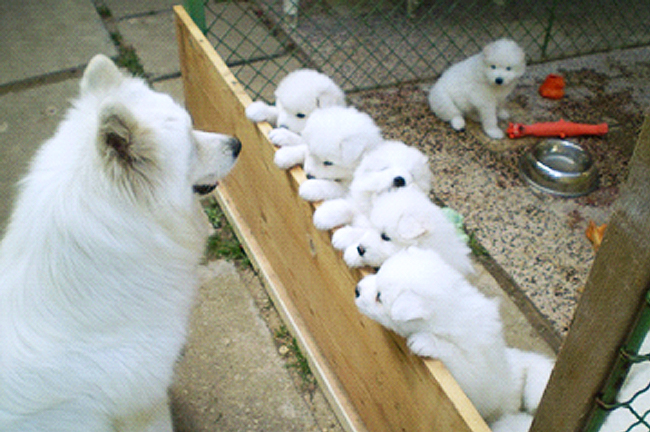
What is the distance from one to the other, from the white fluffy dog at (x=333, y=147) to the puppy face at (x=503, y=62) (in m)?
1.68

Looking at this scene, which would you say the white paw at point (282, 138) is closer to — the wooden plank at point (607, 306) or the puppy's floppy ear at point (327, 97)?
the puppy's floppy ear at point (327, 97)

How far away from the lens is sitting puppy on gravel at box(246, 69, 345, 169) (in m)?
2.53

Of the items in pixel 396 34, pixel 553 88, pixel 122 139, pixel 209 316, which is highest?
pixel 122 139

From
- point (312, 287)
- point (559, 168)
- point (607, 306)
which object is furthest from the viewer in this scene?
point (559, 168)

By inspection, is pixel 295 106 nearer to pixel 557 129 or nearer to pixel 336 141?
pixel 336 141

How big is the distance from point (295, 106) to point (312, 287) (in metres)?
0.84

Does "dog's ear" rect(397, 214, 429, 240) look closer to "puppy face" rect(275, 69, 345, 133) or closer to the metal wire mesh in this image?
"puppy face" rect(275, 69, 345, 133)

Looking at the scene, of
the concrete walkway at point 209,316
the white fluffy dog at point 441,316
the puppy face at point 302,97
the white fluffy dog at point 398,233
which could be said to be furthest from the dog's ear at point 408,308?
the puppy face at point 302,97

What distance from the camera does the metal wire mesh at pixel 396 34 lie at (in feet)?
→ 15.3

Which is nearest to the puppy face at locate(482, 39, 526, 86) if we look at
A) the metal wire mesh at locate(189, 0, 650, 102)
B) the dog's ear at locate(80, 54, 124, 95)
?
the metal wire mesh at locate(189, 0, 650, 102)

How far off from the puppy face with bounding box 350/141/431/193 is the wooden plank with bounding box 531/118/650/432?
3.22 feet

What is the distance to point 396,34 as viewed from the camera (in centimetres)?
507

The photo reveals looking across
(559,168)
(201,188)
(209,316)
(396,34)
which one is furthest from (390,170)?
(396,34)

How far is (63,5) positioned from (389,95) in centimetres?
346
